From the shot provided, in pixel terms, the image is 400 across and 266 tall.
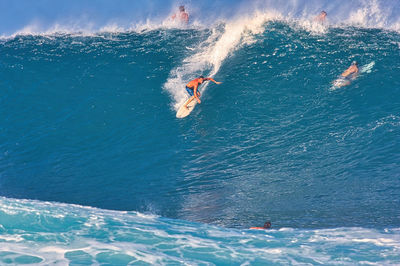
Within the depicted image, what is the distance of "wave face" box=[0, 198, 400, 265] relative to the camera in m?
4.16

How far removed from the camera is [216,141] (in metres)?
7.82

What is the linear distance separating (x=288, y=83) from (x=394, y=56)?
311 cm

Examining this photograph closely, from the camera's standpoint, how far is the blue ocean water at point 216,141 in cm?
595

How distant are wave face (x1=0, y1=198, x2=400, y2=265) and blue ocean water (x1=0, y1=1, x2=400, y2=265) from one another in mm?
53

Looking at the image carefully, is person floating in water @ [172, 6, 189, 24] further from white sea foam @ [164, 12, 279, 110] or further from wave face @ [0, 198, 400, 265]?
wave face @ [0, 198, 400, 265]

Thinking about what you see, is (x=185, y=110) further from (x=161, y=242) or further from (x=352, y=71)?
(x=352, y=71)

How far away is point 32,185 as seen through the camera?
810 cm

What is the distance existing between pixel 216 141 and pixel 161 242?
343 cm

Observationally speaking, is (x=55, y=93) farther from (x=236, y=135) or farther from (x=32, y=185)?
(x=236, y=135)

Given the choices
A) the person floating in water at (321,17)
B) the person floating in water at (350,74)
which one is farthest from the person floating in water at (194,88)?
the person floating in water at (321,17)

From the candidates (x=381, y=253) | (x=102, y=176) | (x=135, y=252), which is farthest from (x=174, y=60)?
(x=381, y=253)

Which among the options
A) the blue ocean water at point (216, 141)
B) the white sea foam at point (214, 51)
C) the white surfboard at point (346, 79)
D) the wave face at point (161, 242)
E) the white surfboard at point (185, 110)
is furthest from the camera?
the white sea foam at point (214, 51)

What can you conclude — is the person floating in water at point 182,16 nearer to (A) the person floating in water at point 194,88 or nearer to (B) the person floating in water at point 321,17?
(A) the person floating in water at point 194,88

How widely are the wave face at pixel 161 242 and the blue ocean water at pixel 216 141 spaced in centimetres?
5
